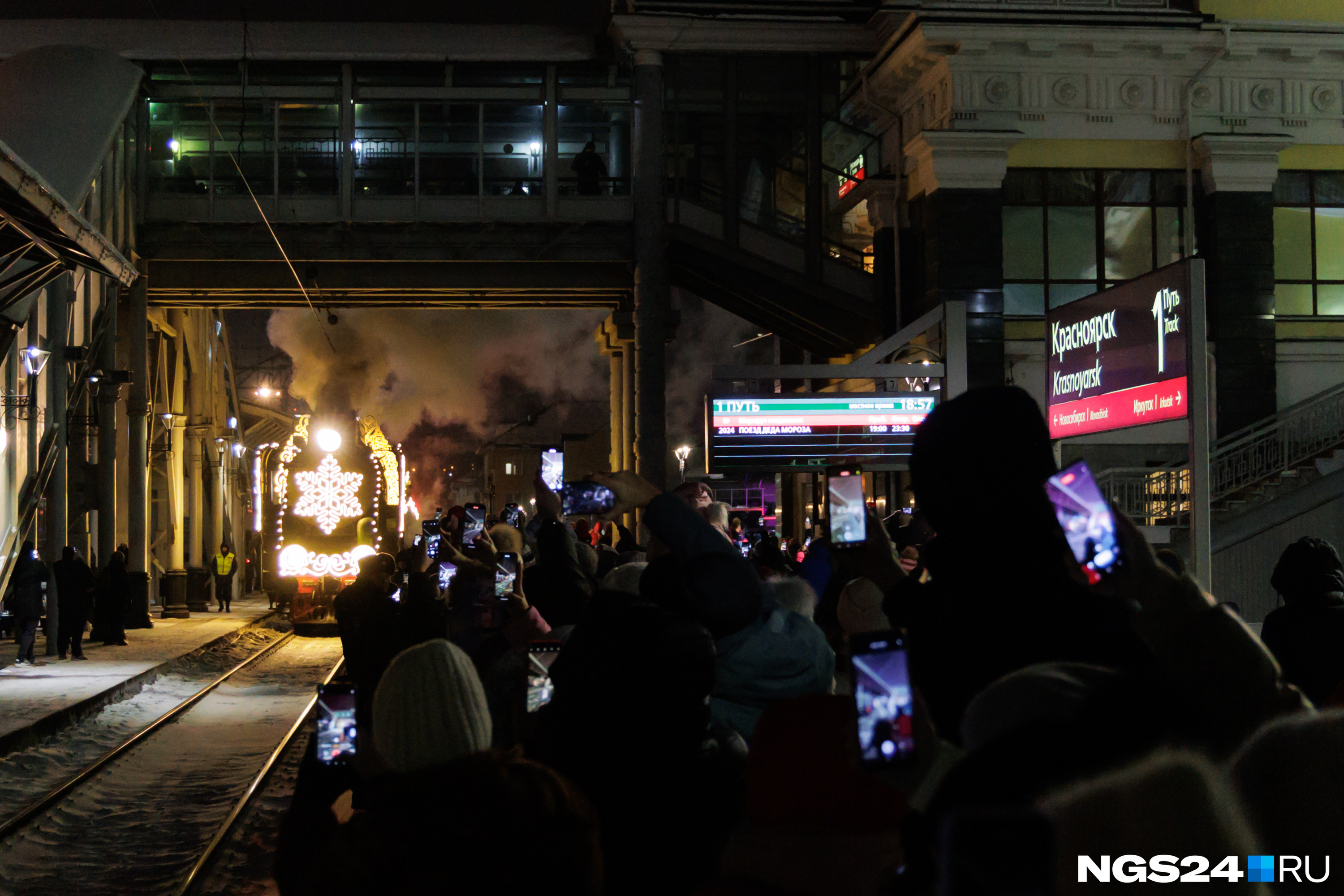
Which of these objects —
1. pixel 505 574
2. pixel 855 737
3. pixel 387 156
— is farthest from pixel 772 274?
pixel 855 737

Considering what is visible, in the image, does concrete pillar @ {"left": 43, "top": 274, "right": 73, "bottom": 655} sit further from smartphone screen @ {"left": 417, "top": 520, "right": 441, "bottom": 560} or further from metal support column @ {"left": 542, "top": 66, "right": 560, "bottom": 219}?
smartphone screen @ {"left": 417, "top": 520, "right": 441, "bottom": 560}

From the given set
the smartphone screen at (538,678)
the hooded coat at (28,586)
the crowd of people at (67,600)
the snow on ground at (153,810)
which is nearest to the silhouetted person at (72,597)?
the crowd of people at (67,600)

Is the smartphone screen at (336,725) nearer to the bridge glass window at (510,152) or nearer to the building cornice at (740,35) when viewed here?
the building cornice at (740,35)

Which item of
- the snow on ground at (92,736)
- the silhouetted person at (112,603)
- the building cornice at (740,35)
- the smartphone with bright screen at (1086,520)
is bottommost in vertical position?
the snow on ground at (92,736)

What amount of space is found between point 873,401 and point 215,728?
9295mm

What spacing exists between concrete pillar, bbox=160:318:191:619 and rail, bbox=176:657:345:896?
1849 cm

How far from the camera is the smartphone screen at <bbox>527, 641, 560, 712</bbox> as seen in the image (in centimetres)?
448

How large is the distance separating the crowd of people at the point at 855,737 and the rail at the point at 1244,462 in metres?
15.9

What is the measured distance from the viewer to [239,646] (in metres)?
26.2

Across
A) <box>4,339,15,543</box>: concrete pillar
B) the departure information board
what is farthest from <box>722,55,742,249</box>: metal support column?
<box>4,339,15,543</box>: concrete pillar

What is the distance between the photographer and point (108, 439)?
26938 mm

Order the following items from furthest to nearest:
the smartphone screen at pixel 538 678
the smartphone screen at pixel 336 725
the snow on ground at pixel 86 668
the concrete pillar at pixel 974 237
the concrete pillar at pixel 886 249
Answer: the concrete pillar at pixel 886 249
the concrete pillar at pixel 974 237
the snow on ground at pixel 86 668
the smartphone screen at pixel 538 678
the smartphone screen at pixel 336 725

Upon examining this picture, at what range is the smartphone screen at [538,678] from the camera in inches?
177

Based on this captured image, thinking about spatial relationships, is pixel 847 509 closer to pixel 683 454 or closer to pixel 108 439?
pixel 108 439
